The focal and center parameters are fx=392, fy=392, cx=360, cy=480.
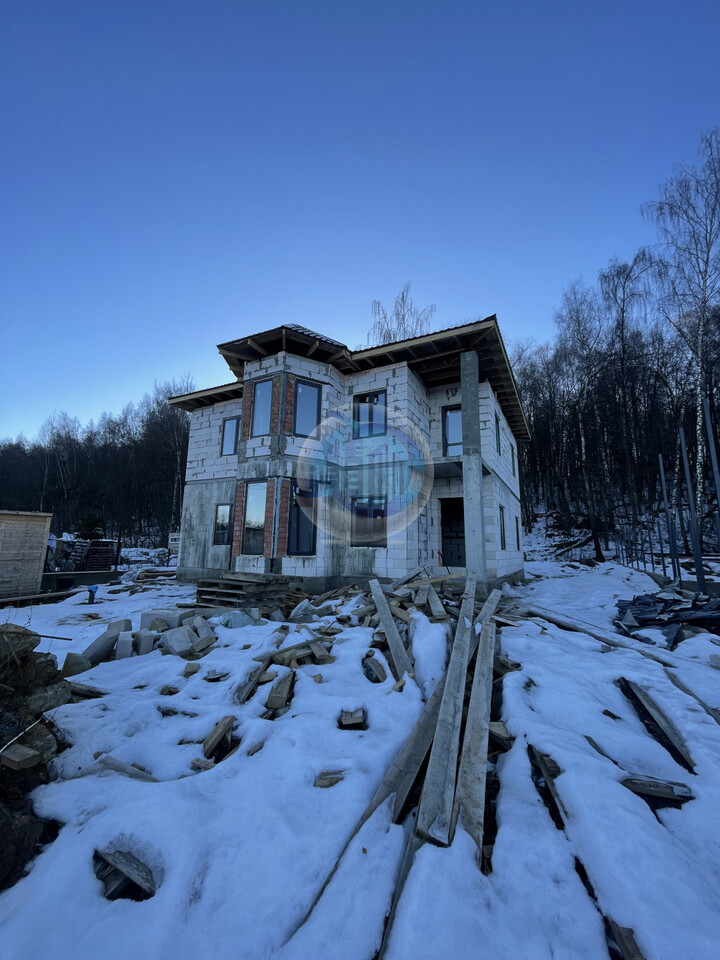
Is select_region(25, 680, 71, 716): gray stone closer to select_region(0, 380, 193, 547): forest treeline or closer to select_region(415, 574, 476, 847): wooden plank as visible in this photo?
select_region(415, 574, 476, 847): wooden plank

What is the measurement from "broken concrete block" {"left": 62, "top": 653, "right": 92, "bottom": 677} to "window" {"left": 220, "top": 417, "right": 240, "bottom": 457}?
10.5 meters

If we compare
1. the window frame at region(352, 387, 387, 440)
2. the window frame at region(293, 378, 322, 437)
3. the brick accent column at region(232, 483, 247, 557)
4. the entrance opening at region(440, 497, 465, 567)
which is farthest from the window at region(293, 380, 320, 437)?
the entrance opening at region(440, 497, 465, 567)

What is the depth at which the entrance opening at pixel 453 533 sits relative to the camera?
15.4 meters

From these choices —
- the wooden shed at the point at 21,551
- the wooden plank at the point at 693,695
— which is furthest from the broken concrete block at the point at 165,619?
the wooden plank at the point at 693,695

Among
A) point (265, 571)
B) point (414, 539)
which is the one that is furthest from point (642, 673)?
point (265, 571)

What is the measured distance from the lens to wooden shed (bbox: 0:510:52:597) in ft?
38.7

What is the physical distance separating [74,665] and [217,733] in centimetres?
286

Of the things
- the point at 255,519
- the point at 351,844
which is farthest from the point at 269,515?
the point at 351,844

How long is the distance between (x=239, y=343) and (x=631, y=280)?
21845 mm

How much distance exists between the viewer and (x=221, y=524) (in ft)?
48.7

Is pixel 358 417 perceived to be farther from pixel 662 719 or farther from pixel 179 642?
pixel 662 719

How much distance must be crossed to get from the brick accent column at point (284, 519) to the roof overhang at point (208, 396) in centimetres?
497

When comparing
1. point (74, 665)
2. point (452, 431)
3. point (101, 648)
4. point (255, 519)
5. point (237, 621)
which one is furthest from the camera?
point (452, 431)
